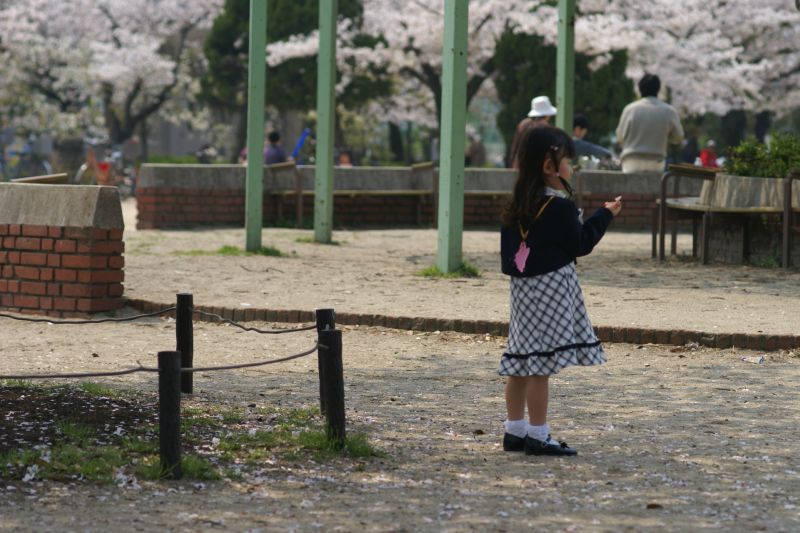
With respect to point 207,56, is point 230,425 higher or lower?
lower

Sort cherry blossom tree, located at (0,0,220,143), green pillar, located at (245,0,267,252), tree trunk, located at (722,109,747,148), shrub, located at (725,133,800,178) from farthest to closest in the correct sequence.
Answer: cherry blossom tree, located at (0,0,220,143) < tree trunk, located at (722,109,747,148) < green pillar, located at (245,0,267,252) < shrub, located at (725,133,800,178)

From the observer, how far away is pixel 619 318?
36.6 feet

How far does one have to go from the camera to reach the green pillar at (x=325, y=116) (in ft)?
58.5

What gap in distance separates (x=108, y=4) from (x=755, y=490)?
47067 millimetres

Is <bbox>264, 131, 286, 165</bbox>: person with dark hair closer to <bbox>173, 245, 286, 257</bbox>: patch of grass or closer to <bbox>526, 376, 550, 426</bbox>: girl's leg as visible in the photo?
<bbox>173, 245, 286, 257</bbox>: patch of grass

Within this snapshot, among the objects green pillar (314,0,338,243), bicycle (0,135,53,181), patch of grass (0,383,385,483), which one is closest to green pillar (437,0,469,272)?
green pillar (314,0,338,243)

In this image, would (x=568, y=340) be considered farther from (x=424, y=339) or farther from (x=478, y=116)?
(x=478, y=116)

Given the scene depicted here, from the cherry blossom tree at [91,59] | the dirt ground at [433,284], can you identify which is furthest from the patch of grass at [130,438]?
the cherry blossom tree at [91,59]

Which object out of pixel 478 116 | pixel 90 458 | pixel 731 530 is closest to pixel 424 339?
pixel 90 458

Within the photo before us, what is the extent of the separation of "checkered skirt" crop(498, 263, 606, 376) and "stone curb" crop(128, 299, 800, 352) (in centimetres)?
369

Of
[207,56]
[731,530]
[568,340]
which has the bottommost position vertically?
[731,530]

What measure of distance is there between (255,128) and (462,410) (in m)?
9.16

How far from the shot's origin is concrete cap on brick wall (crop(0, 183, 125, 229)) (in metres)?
11.4

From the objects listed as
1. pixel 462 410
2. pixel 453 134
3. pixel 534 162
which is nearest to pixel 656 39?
pixel 453 134
